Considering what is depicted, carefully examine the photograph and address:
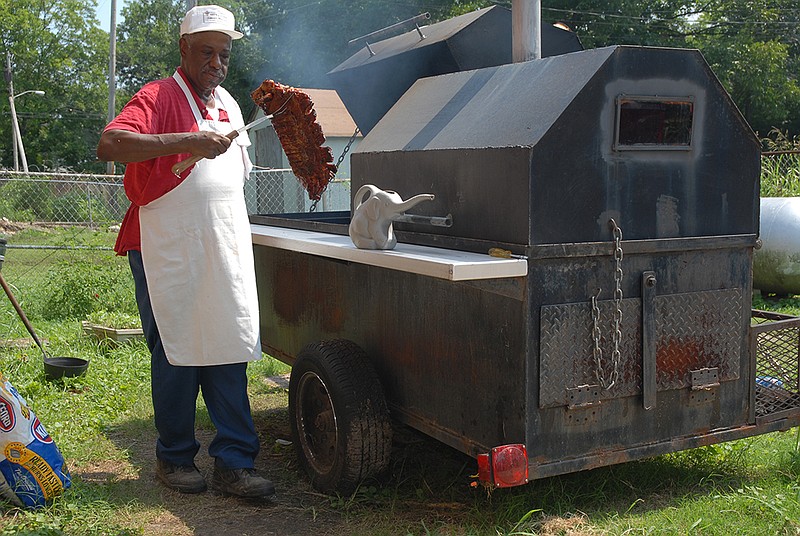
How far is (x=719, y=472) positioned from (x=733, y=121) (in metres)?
1.75

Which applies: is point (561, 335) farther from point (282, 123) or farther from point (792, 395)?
point (282, 123)

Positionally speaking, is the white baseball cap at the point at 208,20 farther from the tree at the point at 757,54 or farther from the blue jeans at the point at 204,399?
the tree at the point at 757,54

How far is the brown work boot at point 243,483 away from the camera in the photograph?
12.8 ft

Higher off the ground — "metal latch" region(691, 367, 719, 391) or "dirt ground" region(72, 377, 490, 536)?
"metal latch" region(691, 367, 719, 391)

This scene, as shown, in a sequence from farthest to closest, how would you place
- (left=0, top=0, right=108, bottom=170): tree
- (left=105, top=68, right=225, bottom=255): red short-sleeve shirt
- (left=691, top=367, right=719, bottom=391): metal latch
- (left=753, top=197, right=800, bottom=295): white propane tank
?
(left=0, top=0, right=108, bottom=170): tree
(left=753, top=197, right=800, bottom=295): white propane tank
(left=105, top=68, right=225, bottom=255): red short-sleeve shirt
(left=691, top=367, right=719, bottom=391): metal latch

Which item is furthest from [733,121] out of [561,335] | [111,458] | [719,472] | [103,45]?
[103,45]

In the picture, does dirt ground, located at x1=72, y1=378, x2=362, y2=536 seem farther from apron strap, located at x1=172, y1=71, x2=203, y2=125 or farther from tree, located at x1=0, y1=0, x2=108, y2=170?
tree, located at x1=0, y1=0, x2=108, y2=170

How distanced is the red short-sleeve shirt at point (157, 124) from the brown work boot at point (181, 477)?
1.34m

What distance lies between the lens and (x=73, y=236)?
36.5 feet

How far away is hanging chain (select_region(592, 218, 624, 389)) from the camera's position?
316 cm

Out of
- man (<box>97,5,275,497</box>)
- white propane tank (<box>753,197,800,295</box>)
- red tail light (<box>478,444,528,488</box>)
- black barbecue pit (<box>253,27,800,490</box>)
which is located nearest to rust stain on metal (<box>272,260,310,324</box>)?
man (<box>97,5,275,497</box>)

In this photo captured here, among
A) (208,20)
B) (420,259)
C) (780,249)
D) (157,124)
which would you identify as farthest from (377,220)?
(780,249)

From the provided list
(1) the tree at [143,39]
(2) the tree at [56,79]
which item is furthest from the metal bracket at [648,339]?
(1) the tree at [143,39]

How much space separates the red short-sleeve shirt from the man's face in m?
0.06
